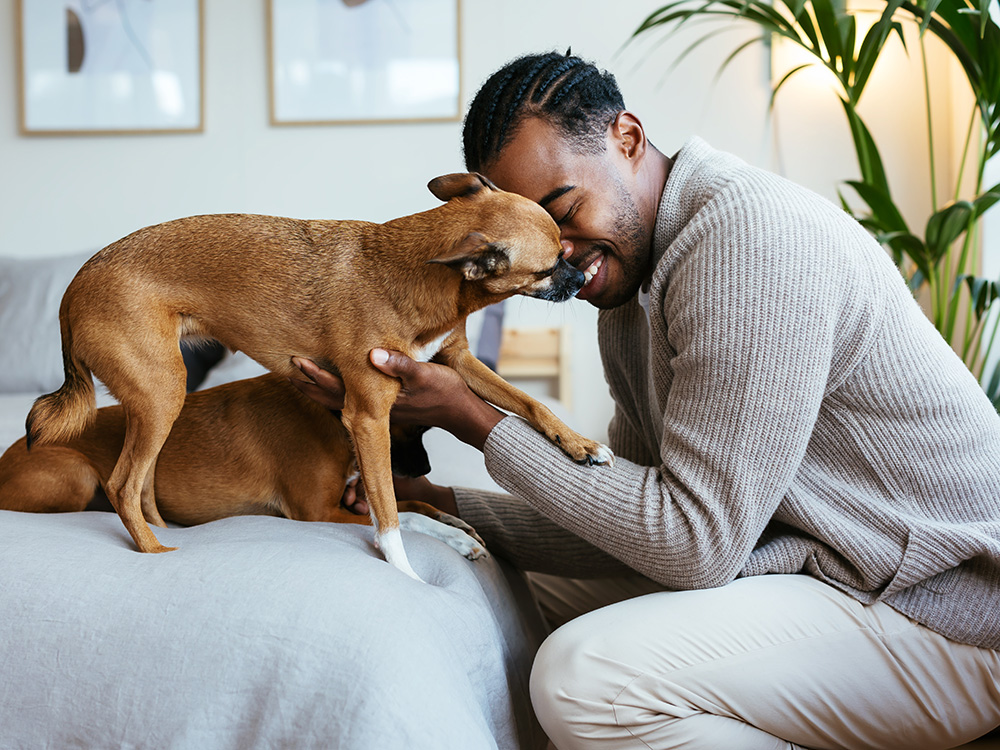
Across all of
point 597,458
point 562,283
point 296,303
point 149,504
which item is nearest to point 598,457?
point 597,458

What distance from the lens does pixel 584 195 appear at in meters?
1.31

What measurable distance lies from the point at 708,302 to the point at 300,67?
256cm

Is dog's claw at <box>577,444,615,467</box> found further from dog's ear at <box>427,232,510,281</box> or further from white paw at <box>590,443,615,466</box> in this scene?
dog's ear at <box>427,232,510,281</box>

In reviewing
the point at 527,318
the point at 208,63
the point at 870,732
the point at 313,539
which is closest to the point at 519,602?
the point at 313,539

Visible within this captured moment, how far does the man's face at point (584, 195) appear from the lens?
1.29 metres

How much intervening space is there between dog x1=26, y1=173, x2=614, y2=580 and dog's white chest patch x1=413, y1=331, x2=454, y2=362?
0.02 meters

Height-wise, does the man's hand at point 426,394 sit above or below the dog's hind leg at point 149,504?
above

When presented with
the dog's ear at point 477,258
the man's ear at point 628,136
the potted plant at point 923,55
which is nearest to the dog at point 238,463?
→ the dog's ear at point 477,258

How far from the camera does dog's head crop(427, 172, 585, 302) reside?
1154mm

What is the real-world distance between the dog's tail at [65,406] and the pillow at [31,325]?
152cm

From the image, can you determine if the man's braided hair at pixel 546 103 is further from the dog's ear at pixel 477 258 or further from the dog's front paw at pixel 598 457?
the dog's front paw at pixel 598 457

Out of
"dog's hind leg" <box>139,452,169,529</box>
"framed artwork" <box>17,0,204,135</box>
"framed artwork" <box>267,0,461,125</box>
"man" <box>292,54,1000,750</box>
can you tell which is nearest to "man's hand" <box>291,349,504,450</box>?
"man" <box>292,54,1000,750</box>

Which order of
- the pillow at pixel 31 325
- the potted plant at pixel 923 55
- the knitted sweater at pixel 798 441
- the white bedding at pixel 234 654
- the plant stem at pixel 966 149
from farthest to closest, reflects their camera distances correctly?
1. the pillow at pixel 31 325
2. the plant stem at pixel 966 149
3. the potted plant at pixel 923 55
4. the knitted sweater at pixel 798 441
5. the white bedding at pixel 234 654

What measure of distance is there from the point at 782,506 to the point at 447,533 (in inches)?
21.1
